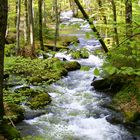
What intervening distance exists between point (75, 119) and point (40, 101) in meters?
1.91

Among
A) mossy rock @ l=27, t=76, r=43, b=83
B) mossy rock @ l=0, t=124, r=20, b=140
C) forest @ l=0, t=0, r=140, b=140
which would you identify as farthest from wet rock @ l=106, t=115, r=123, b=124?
mossy rock @ l=27, t=76, r=43, b=83

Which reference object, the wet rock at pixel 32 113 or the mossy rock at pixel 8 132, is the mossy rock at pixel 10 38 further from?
the mossy rock at pixel 8 132

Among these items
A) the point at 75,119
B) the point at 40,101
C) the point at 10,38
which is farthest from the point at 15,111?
the point at 10,38

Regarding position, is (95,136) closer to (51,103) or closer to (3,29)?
(51,103)

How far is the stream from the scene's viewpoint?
371 inches

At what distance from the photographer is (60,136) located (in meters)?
9.25

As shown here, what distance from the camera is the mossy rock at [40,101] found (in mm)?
11664

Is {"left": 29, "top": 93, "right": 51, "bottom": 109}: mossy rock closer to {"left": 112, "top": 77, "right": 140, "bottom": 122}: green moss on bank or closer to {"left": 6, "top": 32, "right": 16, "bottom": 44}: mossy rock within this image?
{"left": 112, "top": 77, "right": 140, "bottom": 122}: green moss on bank

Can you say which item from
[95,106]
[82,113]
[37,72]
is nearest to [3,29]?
[82,113]

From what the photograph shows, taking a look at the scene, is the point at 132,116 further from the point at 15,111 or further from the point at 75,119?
the point at 15,111

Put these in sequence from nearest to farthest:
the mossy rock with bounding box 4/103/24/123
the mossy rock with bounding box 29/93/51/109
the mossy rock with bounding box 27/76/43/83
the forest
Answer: the forest, the mossy rock with bounding box 4/103/24/123, the mossy rock with bounding box 29/93/51/109, the mossy rock with bounding box 27/76/43/83

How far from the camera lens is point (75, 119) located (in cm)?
1077

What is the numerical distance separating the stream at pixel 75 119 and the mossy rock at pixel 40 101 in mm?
232

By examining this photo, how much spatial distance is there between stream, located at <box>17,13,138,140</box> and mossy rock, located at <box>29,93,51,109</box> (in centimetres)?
23
